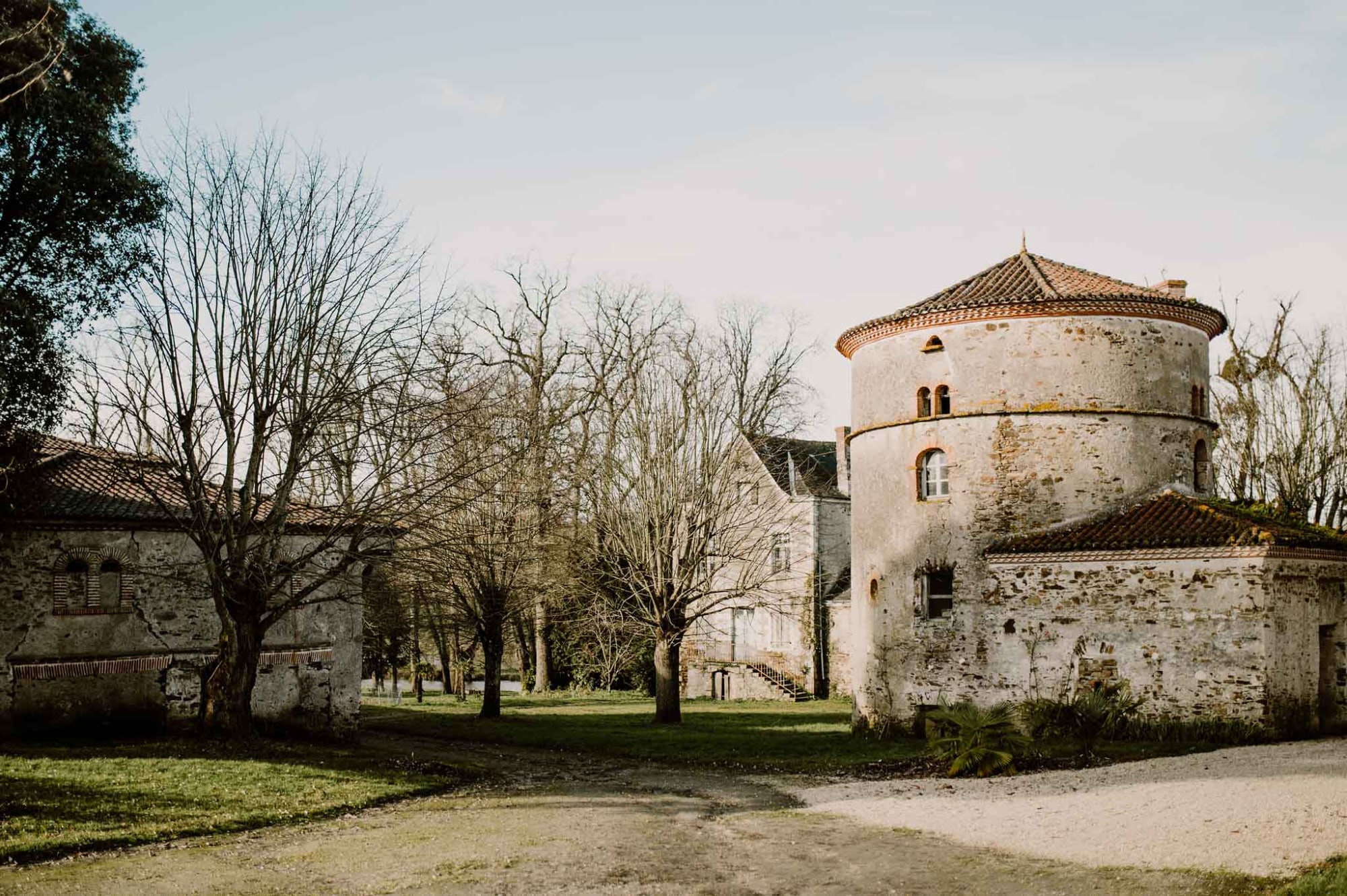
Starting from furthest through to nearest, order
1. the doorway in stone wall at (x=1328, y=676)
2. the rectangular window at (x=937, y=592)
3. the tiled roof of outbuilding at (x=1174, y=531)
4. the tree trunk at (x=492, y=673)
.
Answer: the tree trunk at (x=492, y=673)
the rectangular window at (x=937, y=592)
the doorway in stone wall at (x=1328, y=676)
the tiled roof of outbuilding at (x=1174, y=531)

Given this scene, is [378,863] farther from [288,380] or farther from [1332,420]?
[1332,420]

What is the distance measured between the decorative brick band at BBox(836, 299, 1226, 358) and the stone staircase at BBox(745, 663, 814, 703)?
57.4 feet

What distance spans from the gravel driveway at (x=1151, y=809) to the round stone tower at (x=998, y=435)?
20.2 feet

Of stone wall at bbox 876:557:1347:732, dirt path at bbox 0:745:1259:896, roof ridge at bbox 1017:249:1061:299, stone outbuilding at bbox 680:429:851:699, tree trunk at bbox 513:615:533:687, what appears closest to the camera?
dirt path at bbox 0:745:1259:896

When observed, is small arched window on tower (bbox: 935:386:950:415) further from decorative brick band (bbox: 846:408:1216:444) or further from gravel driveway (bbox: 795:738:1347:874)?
gravel driveway (bbox: 795:738:1347:874)

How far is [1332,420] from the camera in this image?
3594 centimetres

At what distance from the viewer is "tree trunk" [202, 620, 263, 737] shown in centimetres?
1948

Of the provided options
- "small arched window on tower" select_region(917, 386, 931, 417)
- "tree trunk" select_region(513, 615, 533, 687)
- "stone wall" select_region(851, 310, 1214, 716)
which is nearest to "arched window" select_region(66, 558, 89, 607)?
"stone wall" select_region(851, 310, 1214, 716)

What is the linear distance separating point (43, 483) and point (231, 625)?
5766mm

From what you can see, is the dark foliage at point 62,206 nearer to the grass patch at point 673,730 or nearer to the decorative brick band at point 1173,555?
the grass patch at point 673,730

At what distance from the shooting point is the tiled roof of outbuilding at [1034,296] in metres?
22.9

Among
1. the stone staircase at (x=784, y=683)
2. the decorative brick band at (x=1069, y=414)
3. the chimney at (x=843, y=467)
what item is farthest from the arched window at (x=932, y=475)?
the chimney at (x=843, y=467)

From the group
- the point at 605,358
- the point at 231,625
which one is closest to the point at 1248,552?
the point at 231,625

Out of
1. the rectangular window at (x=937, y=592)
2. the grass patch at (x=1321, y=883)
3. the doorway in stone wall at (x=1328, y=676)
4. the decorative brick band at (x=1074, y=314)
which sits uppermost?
the decorative brick band at (x=1074, y=314)
